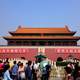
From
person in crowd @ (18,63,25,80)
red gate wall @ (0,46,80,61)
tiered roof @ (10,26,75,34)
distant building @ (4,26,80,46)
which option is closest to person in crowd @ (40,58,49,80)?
person in crowd @ (18,63,25,80)

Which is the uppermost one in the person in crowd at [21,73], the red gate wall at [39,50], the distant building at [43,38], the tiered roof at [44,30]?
the tiered roof at [44,30]

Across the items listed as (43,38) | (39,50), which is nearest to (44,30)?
(43,38)

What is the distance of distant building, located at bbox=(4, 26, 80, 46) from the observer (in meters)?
46.1

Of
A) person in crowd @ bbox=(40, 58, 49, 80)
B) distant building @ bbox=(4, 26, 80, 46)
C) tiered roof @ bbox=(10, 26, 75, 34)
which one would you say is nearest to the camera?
person in crowd @ bbox=(40, 58, 49, 80)

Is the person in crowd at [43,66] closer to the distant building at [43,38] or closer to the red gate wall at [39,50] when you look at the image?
the red gate wall at [39,50]

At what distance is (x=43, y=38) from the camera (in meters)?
46.7

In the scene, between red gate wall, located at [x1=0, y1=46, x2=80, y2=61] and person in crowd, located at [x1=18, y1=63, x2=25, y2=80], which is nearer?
person in crowd, located at [x1=18, y1=63, x2=25, y2=80]

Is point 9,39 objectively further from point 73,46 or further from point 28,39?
point 73,46

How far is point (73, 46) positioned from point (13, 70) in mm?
31800

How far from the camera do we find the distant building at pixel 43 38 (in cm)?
4610

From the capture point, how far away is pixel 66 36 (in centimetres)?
4750

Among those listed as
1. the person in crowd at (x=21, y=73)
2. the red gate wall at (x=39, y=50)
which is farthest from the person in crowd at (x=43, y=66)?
the red gate wall at (x=39, y=50)

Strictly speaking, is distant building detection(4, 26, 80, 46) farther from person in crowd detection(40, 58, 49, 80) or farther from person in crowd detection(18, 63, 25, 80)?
person in crowd detection(18, 63, 25, 80)

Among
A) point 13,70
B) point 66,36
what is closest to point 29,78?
point 13,70
